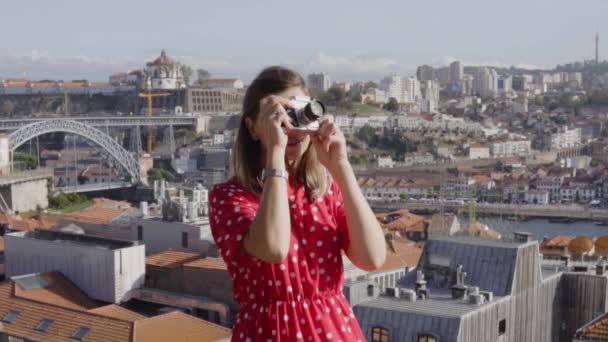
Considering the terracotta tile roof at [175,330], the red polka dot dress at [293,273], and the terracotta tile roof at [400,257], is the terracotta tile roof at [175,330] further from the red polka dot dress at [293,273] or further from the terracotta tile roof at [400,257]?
the red polka dot dress at [293,273]

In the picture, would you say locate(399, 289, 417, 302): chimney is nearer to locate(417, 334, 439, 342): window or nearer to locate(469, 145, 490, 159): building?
locate(417, 334, 439, 342): window

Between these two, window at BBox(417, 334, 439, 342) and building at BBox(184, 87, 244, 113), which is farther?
building at BBox(184, 87, 244, 113)

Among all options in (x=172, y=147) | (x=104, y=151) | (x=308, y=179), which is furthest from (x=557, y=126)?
(x=308, y=179)

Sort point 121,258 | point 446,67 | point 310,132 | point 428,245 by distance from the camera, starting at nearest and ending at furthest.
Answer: point 310,132
point 428,245
point 121,258
point 446,67

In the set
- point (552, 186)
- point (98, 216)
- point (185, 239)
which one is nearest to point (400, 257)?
point (185, 239)

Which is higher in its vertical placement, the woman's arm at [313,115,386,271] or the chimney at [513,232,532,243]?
the woman's arm at [313,115,386,271]

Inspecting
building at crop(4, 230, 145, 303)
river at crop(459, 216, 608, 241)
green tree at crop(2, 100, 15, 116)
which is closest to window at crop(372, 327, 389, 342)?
building at crop(4, 230, 145, 303)

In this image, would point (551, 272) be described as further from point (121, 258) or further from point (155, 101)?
point (155, 101)
